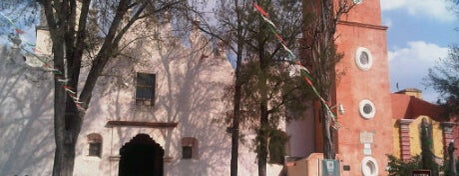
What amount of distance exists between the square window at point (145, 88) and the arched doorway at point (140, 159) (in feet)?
6.99

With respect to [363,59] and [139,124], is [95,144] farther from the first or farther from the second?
[363,59]

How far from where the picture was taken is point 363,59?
22.8 m

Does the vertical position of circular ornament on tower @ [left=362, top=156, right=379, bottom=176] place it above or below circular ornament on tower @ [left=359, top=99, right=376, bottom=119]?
below

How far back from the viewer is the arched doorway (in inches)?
861

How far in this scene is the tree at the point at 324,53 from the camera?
1563cm

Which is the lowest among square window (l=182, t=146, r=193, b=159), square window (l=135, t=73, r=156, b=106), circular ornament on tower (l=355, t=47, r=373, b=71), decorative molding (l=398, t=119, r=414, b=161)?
square window (l=182, t=146, r=193, b=159)

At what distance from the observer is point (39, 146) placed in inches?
737

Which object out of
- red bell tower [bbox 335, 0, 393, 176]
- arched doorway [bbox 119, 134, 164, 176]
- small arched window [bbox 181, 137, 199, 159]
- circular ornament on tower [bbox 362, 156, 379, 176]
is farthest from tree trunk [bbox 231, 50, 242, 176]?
circular ornament on tower [bbox 362, 156, 379, 176]

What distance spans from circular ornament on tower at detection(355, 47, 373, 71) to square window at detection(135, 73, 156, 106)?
8.81 m

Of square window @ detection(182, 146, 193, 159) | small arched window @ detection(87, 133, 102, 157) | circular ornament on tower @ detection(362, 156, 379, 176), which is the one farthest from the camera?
circular ornament on tower @ detection(362, 156, 379, 176)

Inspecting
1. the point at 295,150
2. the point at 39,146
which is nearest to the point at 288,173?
the point at 295,150

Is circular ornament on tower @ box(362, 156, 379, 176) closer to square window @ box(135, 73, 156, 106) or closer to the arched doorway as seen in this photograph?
the arched doorway

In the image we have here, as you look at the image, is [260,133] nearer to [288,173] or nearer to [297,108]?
[297,108]

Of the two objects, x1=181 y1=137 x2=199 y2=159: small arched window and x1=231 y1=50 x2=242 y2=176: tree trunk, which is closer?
x1=231 y1=50 x2=242 y2=176: tree trunk
